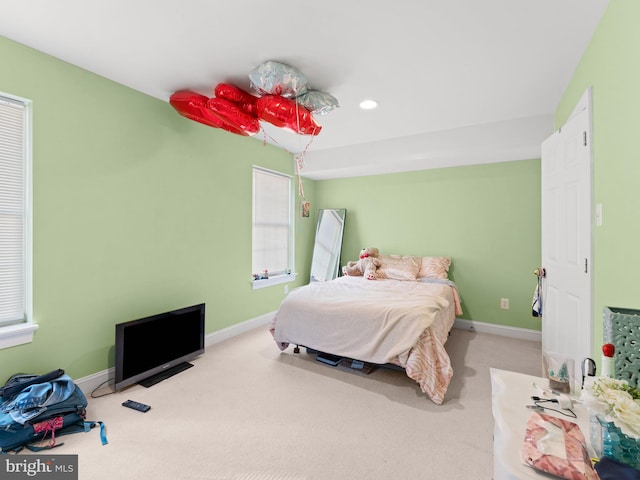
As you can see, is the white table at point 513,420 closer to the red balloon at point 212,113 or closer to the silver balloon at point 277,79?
the silver balloon at point 277,79

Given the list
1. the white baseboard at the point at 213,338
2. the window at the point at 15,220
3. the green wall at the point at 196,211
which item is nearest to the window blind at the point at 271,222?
the green wall at the point at 196,211

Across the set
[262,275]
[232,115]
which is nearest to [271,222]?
[262,275]

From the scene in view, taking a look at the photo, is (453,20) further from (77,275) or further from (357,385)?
(77,275)

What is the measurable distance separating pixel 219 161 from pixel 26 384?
2487mm

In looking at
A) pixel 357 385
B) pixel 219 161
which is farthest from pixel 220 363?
pixel 219 161

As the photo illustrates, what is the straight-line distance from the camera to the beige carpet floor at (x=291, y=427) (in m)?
1.62

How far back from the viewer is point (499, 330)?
3869 mm

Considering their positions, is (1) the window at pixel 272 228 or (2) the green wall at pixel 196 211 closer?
(2) the green wall at pixel 196 211

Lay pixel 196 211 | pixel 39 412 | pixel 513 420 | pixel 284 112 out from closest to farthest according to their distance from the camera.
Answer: pixel 513 420 < pixel 39 412 < pixel 284 112 < pixel 196 211

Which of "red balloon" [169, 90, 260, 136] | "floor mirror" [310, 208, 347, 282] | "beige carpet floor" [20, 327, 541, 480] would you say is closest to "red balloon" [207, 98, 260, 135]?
"red balloon" [169, 90, 260, 136]

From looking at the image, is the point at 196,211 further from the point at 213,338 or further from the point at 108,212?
the point at 213,338

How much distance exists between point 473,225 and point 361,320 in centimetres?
239

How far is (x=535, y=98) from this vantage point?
2.73m

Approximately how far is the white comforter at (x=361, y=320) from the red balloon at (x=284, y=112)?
163 cm
